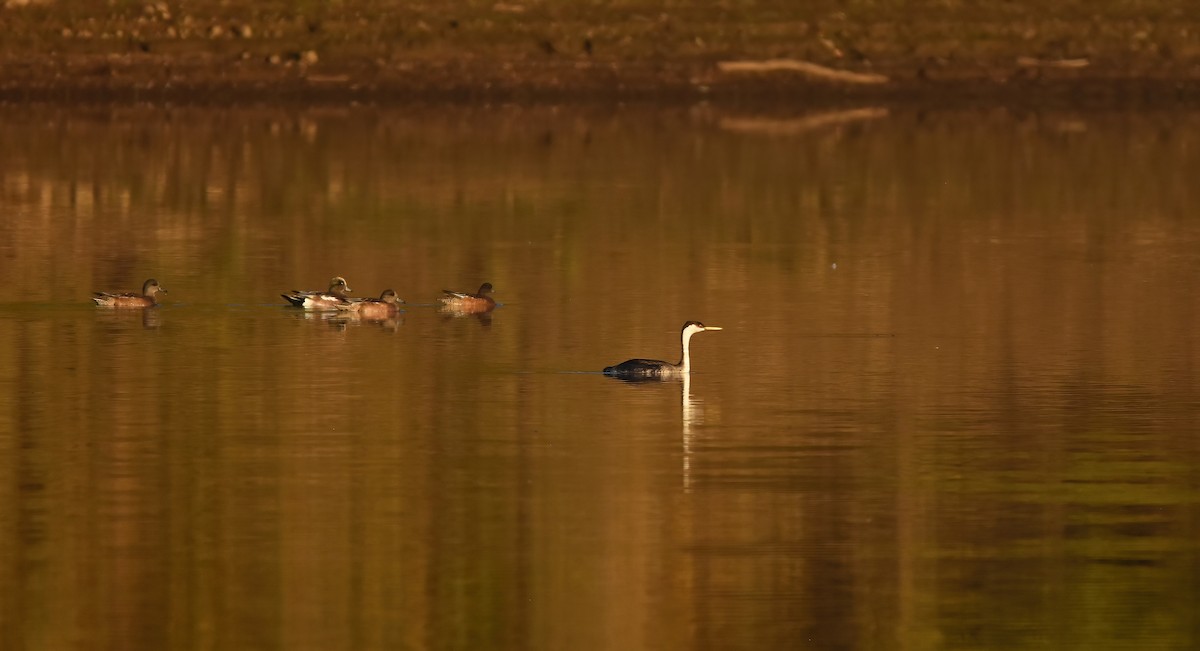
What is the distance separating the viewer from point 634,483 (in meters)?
20.8

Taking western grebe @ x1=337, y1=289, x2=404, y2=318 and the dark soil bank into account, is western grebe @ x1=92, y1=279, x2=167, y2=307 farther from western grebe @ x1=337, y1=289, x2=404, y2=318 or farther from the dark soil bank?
the dark soil bank

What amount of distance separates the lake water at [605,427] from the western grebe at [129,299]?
0.15 metres

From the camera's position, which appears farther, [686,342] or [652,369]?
[686,342]

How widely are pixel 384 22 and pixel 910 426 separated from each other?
187ft

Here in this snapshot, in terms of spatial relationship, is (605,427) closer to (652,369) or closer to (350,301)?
(652,369)

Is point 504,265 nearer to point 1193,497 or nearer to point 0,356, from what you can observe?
point 0,356

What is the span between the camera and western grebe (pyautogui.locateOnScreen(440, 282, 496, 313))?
32.9 metres

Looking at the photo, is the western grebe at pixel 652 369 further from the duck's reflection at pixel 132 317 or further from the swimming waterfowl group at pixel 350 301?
the duck's reflection at pixel 132 317

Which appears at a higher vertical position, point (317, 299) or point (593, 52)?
point (593, 52)

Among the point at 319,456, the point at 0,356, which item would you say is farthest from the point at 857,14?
the point at 319,456

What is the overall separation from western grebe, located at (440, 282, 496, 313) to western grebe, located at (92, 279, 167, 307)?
3.23 meters

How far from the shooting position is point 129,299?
32906mm

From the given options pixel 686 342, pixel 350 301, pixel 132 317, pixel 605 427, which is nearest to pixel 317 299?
pixel 350 301

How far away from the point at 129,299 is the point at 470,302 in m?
3.68
